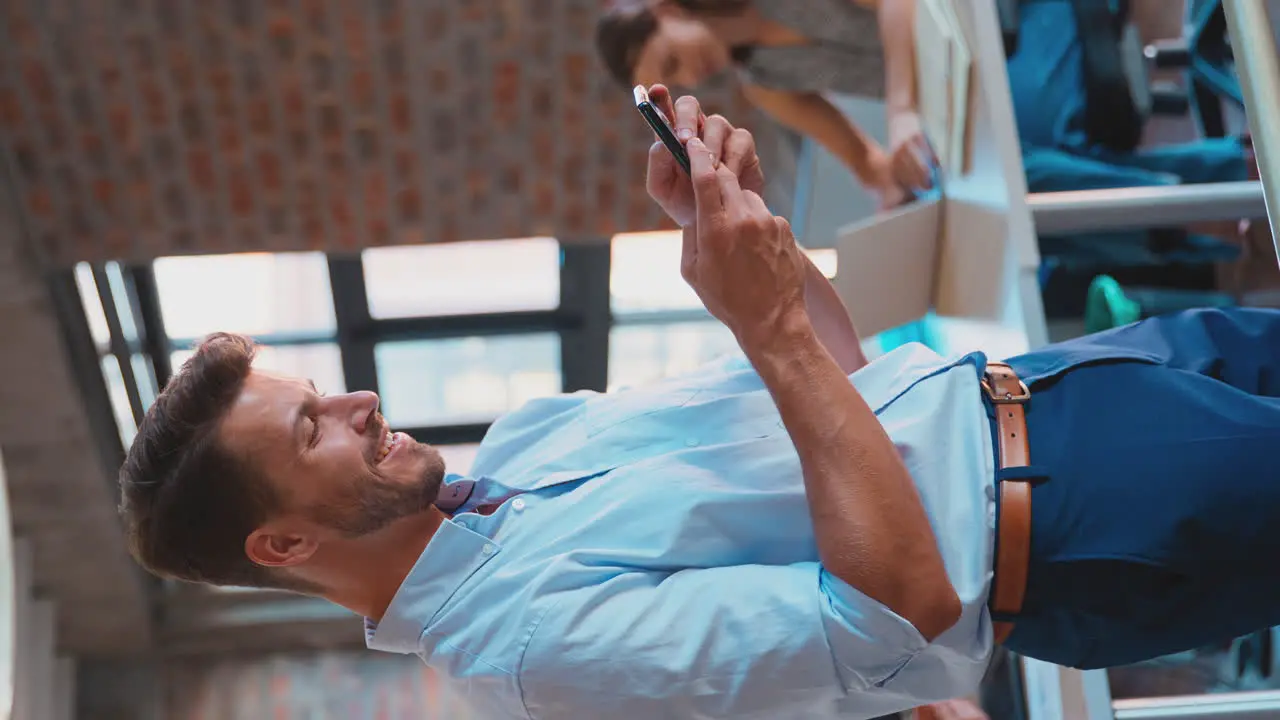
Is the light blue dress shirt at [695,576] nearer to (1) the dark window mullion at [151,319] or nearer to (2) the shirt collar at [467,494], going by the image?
(2) the shirt collar at [467,494]

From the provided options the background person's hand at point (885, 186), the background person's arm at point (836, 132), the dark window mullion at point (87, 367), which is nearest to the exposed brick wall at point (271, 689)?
the dark window mullion at point (87, 367)

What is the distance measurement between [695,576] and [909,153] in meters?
1.40

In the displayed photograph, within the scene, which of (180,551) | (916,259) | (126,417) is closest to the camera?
(180,551)

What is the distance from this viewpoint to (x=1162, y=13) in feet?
8.61

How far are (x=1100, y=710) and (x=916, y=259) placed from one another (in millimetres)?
903

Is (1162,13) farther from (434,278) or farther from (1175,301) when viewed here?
Answer: (434,278)

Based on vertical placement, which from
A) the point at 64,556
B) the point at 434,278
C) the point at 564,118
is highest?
the point at 564,118

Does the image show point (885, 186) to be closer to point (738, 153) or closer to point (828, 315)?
point (828, 315)

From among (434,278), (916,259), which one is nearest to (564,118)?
(434,278)

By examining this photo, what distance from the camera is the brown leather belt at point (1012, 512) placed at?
1289mm

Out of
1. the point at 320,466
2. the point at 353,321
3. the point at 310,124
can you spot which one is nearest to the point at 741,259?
the point at 320,466

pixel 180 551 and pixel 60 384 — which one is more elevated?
pixel 180 551

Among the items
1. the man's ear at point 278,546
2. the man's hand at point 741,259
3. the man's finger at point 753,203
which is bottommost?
the man's ear at point 278,546

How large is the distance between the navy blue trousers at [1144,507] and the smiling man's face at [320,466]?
2.35 feet
